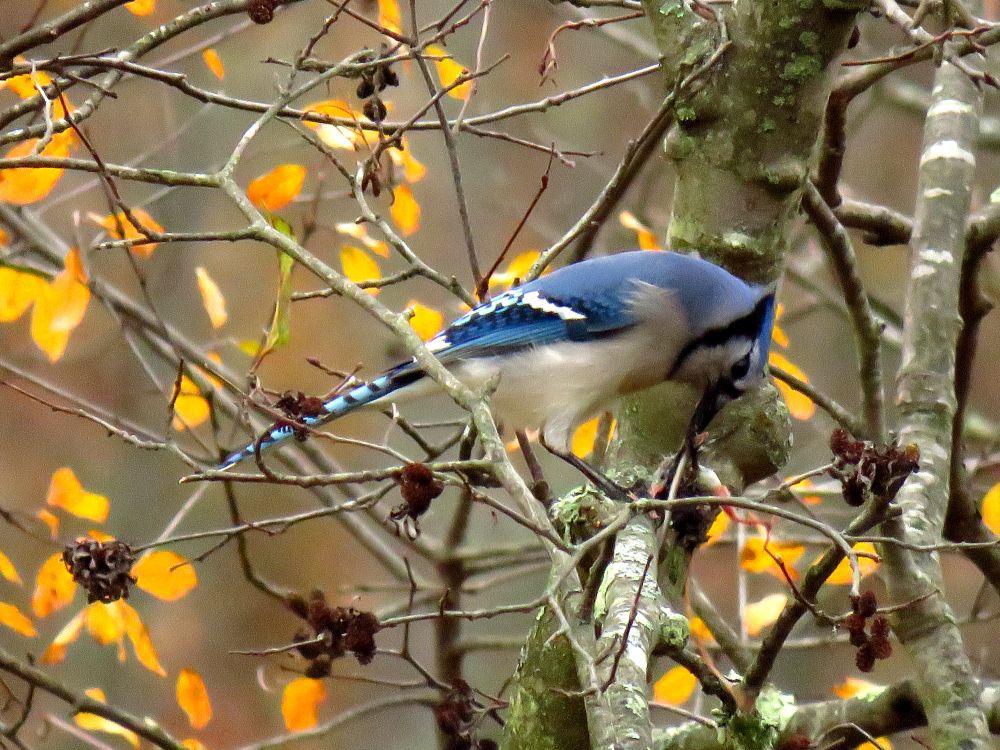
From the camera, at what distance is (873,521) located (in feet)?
5.59

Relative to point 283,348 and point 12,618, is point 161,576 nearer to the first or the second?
point 12,618

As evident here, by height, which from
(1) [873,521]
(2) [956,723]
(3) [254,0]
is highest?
(3) [254,0]

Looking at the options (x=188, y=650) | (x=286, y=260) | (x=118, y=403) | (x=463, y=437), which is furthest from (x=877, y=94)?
(x=188, y=650)

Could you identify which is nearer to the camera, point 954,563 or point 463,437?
point 463,437

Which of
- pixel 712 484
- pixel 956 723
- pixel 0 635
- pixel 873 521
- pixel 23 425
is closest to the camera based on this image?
pixel 873 521

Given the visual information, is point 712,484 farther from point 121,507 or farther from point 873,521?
point 121,507

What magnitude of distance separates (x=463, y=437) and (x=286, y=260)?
1.95 feet

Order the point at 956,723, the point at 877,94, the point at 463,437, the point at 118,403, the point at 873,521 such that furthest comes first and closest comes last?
1. the point at 118,403
2. the point at 877,94
3. the point at 463,437
4. the point at 956,723
5. the point at 873,521

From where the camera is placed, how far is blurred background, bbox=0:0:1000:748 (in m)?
6.41

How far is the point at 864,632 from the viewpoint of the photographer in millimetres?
1646

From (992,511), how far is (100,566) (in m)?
1.96

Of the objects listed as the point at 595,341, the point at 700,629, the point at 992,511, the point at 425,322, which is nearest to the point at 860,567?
the point at 992,511

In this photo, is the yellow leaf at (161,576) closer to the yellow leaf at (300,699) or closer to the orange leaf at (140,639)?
the orange leaf at (140,639)

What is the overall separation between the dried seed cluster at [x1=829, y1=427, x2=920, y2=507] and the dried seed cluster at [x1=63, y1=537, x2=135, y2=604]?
45.2 inches
